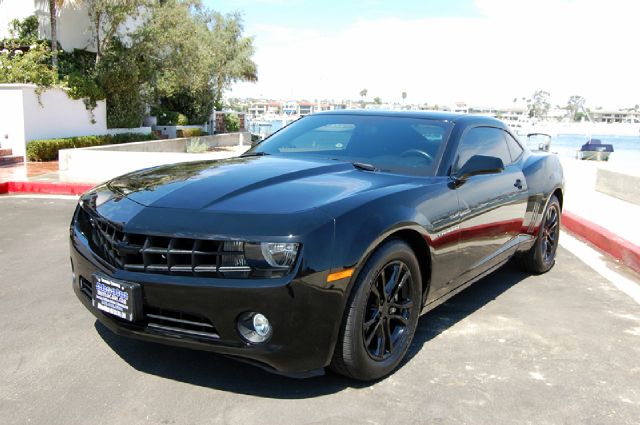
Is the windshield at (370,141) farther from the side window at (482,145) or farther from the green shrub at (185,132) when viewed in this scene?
the green shrub at (185,132)

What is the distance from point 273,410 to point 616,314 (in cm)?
302

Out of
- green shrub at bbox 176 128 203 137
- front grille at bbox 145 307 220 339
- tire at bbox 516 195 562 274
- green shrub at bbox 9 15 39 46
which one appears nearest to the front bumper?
front grille at bbox 145 307 220 339

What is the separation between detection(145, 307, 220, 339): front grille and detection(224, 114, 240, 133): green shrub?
34.1m

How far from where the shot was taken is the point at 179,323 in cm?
280

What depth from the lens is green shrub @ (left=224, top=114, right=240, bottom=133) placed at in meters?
36.5

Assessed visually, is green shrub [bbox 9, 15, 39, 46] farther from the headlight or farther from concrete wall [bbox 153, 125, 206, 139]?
the headlight

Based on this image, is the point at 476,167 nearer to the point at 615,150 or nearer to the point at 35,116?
the point at 35,116

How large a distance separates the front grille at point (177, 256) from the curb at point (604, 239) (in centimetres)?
471

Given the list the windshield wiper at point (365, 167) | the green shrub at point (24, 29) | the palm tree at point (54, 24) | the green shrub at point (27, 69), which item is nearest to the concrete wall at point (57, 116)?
the green shrub at point (27, 69)

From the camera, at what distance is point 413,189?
11.4 feet

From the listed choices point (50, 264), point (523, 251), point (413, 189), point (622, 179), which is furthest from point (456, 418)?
point (622, 179)

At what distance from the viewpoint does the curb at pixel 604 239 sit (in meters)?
5.93

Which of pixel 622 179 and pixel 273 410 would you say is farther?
pixel 622 179

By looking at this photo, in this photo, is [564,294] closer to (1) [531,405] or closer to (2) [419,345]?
(2) [419,345]
